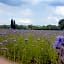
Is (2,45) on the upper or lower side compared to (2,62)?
lower

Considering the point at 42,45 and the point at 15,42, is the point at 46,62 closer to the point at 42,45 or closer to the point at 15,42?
the point at 42,45

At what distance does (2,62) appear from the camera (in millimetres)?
669

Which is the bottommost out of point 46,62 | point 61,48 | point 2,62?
point 46,62

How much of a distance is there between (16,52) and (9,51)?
16 centimetres

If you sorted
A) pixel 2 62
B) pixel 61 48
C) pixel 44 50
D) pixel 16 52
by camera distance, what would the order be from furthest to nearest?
pixel 16 52, pixel 44 50, pixel 61 48, pixel 2 62

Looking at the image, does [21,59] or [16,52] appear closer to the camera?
[21,59]

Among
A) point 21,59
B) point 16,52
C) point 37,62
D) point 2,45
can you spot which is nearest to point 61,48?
point 37,62

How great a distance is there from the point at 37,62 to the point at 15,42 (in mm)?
1320

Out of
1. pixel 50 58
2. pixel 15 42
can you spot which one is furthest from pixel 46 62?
pixel 15 42

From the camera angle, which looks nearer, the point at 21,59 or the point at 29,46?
the point at 21,59

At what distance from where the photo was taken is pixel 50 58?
15.4 ft

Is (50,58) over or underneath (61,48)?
underneath

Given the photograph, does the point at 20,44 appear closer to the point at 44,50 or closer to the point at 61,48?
the point at 44,50

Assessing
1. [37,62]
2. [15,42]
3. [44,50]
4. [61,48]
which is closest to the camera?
[61,48]
